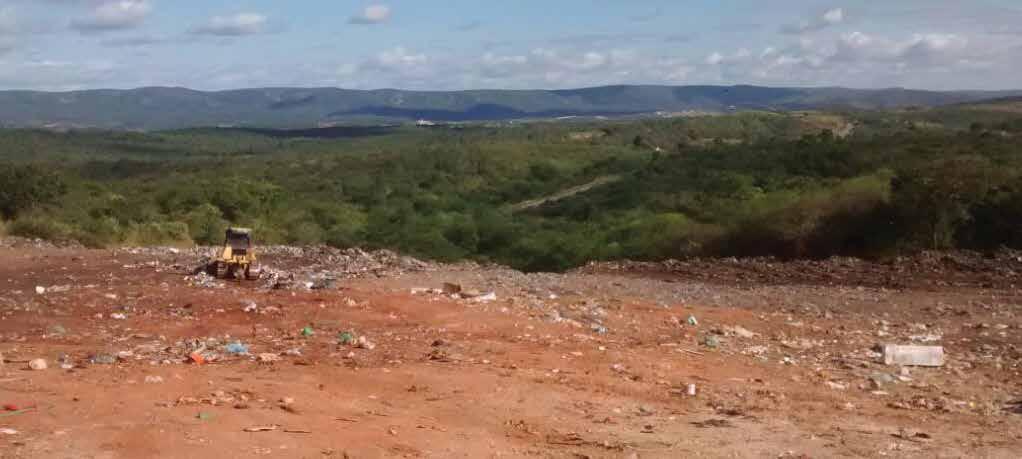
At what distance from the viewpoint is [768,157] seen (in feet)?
127

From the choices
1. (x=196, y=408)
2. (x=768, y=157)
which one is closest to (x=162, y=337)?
(x=196, y=408)

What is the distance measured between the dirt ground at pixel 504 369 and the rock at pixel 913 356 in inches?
4.4

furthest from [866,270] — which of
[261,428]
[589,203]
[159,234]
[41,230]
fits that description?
[589,203]

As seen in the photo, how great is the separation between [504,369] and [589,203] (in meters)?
30.2

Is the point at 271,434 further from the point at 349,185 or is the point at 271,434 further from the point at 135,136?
A: the point at 135,136

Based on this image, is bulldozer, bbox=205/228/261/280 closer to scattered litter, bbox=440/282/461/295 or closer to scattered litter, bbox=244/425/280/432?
scattered litter, bbox=440/282/461/295


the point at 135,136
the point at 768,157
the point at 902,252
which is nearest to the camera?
the point at 902,252

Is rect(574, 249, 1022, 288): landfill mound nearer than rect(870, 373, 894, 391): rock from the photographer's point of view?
No

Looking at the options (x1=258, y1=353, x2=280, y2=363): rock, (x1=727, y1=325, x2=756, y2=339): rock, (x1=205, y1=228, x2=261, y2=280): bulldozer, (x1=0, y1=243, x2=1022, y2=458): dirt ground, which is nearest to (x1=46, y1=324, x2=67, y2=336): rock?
(x1=0, y1=243, x2=1022, y2=458): dirt ground

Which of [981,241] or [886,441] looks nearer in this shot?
[886,441]

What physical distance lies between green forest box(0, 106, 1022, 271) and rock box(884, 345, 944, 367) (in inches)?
297

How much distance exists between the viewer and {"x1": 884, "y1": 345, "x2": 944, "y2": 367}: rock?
30.5ft

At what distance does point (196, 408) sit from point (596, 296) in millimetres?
7180

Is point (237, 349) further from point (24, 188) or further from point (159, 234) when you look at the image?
point (24, 188)
